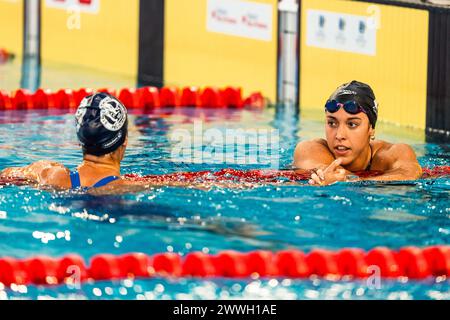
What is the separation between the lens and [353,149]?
7508mm

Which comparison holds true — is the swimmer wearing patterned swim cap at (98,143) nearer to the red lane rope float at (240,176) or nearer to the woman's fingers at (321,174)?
the red lane rope float at (240,176)

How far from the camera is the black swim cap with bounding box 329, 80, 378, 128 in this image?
741cm

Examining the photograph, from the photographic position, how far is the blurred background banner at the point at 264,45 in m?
10.7

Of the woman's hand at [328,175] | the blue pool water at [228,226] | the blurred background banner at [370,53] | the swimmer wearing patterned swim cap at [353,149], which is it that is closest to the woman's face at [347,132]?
the swimmer wearing patterned swim cap at [353,149]

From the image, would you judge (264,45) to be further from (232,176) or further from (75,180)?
(75,180)

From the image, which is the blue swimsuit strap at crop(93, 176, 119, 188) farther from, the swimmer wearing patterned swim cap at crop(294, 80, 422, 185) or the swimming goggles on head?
the swimming goggles on head

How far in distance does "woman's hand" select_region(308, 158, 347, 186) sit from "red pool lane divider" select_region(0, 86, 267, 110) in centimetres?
506

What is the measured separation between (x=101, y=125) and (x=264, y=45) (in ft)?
20.1

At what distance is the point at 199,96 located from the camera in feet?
40.1

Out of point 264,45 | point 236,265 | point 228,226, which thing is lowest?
point 236,265

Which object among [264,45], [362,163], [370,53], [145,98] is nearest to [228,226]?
[362,163]

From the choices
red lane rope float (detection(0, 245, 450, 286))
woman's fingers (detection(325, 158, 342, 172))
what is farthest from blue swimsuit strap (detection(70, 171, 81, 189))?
woman's fingers (detection(325, 158, 342, 172))

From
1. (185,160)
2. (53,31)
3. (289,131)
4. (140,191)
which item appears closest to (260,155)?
(185,160)
